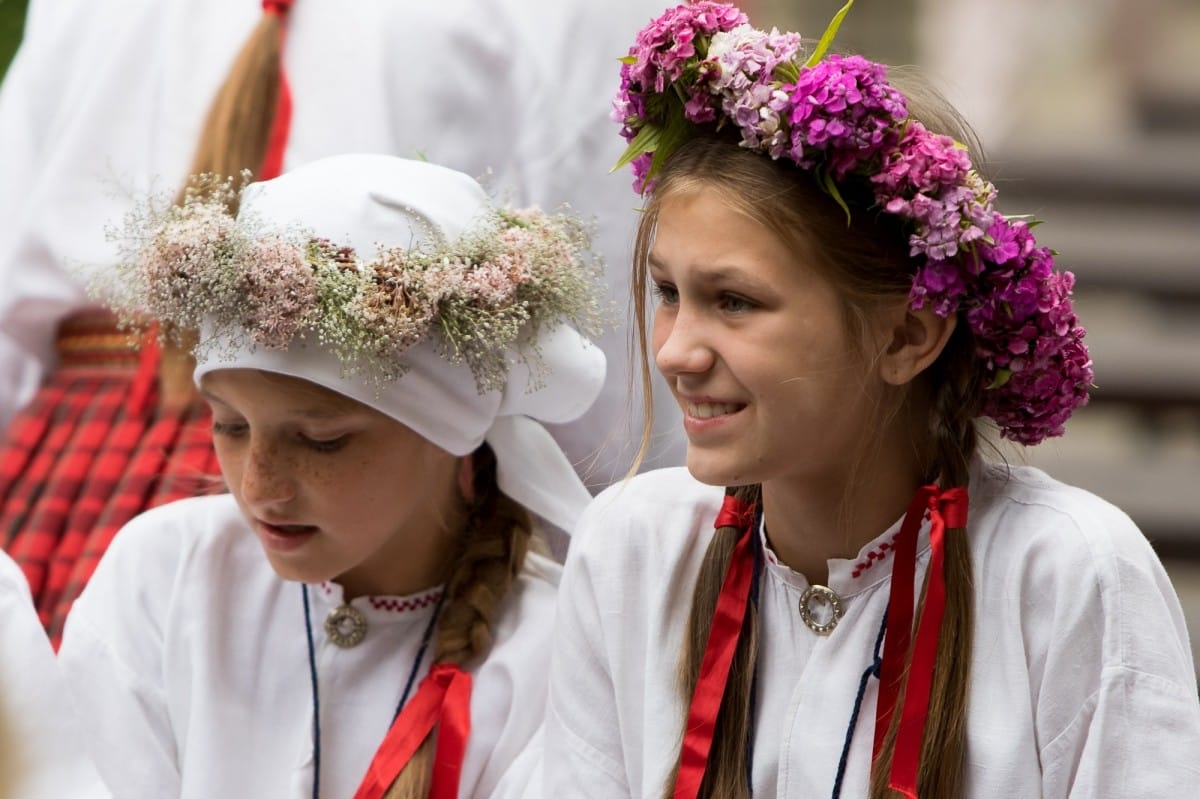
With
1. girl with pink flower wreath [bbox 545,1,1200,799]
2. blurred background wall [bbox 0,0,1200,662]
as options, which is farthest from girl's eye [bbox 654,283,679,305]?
blurred background wall [bbox 0,0,1200,662]

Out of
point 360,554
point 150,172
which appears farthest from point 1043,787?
point 150,172

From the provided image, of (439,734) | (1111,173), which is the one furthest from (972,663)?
(1111,173)

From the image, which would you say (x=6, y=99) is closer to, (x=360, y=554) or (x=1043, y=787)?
(x=360, y=554)

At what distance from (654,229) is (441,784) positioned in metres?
0.82

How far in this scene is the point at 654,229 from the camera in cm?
207

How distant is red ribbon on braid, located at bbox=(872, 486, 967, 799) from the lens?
1.87 meters

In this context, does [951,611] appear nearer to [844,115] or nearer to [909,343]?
[909,343]

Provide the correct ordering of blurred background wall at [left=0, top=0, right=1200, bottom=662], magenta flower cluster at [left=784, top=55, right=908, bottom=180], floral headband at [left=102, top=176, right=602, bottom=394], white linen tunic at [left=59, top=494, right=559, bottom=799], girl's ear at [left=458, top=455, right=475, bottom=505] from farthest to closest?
blurred background wall at [left=0, top=0, right=1200, bottom=662], girl's ear at [left=458, top=455, right=475, bottom=505], white linen tunic at [left=59, top=494, right=559, bottom=799], floral headband at [left=102, top=176, right=602, bottom=394], magenta flower cluster at [left=784, top=55, right=908, bottom=180]

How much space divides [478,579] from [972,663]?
2.64ft

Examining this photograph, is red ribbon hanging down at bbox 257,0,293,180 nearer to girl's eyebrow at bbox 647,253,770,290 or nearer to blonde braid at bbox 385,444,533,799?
blonde braid at bbox 385,444,533,799

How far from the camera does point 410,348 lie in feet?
7.30

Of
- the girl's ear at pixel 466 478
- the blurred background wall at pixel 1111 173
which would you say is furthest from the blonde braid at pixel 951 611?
the blurred background wall at pixel 1111 173

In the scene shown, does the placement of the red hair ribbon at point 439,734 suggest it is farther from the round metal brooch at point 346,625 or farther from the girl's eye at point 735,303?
the girl's eye at point 735,303

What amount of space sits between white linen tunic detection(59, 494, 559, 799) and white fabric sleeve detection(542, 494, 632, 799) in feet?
Result: 0.53
